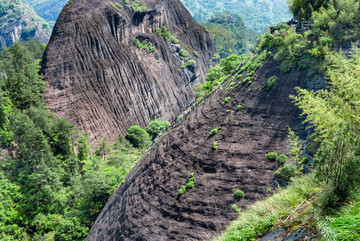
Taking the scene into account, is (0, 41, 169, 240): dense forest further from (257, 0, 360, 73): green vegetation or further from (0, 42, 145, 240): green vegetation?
(257, 0, 360, 73): green vegetation

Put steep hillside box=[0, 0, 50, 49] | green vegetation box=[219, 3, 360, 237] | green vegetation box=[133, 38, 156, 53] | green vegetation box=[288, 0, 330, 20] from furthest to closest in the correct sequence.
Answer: steep hillside box=[0, 0, 50, 49]
green vegetation box=[133, 38, 156, 53]
green vegetation box=[288, 0, 330, 20]
green vegetation box=[219, 3, 360, 237]

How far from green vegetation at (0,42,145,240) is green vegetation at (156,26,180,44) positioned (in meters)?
31.6

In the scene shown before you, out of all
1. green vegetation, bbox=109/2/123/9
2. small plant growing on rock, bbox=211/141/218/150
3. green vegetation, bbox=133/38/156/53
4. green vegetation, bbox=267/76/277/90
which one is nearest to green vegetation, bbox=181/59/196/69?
green vegetation, bbox=133/38/156/53

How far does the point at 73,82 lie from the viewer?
43.8 metres

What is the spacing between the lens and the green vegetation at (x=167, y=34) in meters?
62.6

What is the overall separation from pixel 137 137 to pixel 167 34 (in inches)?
1250

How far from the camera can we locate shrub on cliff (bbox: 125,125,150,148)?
1692 inches

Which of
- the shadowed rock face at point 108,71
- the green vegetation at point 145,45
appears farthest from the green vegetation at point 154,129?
the green vegetation at point 145,45

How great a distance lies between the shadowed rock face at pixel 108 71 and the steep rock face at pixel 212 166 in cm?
2679

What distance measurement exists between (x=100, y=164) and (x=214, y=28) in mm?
101612

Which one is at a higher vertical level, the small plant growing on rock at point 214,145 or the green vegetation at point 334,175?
the green vegetation at point 334,175

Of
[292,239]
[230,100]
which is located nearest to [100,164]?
[230,100]

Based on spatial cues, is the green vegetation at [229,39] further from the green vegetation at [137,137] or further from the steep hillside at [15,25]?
the steep hillside at [15,25]

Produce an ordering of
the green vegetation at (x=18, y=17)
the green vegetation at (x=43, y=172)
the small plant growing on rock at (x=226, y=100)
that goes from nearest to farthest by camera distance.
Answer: the small plant growing on rock at (x=226, y=100) → the green vegetation at (x=43, y=172) → the green vegetation at (x=18, y=17)
